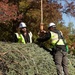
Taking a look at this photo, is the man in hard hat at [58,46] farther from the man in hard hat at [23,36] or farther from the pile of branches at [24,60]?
the man in hard hat at [23,36]

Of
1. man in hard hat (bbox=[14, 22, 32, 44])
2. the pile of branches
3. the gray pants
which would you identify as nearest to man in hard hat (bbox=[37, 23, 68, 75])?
the gray pants

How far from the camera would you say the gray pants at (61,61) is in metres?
8.76

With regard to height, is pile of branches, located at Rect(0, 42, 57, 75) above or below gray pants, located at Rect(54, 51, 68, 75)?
above

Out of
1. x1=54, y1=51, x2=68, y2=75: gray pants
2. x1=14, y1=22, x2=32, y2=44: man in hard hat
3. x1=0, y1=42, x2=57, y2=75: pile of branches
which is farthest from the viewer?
x1=14, y1=22, x2=32, y2=44: man in hard hat

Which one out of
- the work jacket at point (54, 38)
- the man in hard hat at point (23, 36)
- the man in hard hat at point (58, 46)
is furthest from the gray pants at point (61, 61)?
the man in hard hat at point (23, 36)

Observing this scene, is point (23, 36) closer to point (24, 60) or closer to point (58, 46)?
point (58, 46)

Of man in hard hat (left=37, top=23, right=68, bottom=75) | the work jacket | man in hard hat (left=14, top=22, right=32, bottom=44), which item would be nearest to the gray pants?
man in hard hat (left=37, top=23, right=68, bottom=75)

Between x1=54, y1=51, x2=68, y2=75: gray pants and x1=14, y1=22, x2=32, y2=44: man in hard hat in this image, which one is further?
x1=14, y1=22, x2=32, y2=44: man in hard hat

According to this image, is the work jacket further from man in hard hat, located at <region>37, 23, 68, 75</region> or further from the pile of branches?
the pile of branches

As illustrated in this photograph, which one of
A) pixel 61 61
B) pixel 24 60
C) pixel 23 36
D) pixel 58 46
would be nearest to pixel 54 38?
pixel 58 46

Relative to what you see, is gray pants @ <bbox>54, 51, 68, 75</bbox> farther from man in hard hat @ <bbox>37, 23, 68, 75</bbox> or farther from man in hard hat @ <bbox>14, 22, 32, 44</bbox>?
man in hard hat @ <bbox>14, 22, 32, 44</bbox>

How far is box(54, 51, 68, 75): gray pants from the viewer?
8.76m

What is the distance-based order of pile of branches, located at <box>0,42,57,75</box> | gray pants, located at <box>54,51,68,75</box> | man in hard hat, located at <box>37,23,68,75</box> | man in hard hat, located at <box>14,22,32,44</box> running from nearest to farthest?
pile of branches, located at <box>0,42,57,75</box> < gray pants, located at <box>54,51,68,75</box> < man in hard hat, located at <box>37,23,68,75</box> < man in hard hat, located at <box>14,22,32,44</box>

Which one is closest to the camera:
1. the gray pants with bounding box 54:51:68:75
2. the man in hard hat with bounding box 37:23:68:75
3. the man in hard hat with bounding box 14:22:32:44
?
the gray pants with bounding box 54:51:68:75
